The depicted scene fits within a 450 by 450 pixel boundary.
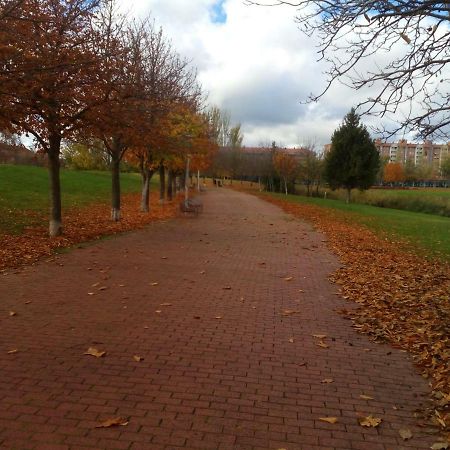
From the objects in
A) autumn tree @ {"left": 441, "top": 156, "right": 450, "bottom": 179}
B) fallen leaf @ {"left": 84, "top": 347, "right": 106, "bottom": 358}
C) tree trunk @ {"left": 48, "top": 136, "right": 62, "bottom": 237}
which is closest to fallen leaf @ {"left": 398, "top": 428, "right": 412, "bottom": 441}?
fallen leaf @ {"left": 84, "top": 347, "right": 106, "bottom": 358}

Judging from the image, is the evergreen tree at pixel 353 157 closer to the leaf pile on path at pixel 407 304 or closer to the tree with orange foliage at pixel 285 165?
the tree with orange foliage at pixel 285 165

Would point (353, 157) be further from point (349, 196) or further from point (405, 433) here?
point (405, 433)

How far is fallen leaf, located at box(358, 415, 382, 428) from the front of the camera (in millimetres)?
3566

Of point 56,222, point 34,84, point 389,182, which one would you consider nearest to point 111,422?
point 34,84

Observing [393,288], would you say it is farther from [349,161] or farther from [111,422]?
[349,161]

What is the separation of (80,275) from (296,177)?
56679mm

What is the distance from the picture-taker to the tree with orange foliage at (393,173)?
4397 inches

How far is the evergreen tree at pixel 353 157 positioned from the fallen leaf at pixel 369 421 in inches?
1770

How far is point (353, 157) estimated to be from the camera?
46.8 m

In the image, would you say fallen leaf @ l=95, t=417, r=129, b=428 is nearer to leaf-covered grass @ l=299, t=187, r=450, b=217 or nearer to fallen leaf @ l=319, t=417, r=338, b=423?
fallen leaf @ l=319, t=417, r=338, b=423

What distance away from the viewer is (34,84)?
387 inches

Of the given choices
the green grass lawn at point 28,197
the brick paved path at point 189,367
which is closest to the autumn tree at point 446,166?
the green grass lawn at point 28,197

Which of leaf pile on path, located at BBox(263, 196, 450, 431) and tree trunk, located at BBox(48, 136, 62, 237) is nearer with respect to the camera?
leaf pile on path, located at BBox(263, 196, 450, 431)

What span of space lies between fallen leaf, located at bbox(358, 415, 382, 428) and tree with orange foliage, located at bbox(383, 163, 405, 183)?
11284 centimetres
